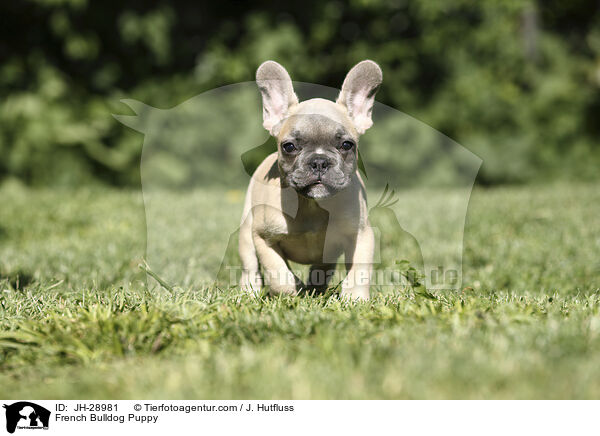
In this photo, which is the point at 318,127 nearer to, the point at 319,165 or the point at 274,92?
the point at 319,165

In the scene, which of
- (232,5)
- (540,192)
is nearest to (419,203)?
(540,192)

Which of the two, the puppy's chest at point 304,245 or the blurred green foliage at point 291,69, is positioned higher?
the blurred green foliage at point 291,69

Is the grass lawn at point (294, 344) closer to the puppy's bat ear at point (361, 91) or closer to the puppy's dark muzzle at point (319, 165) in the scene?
the puppy's dark muzzle at point (319, 165)

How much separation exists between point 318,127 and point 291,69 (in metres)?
7.89

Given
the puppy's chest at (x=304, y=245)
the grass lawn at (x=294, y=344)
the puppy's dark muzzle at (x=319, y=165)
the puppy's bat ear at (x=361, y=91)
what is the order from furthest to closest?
the puppy's bat ear at (x=361, y=91) < the puppy's chest at (x=304, y=245) < the puppy's dark muzzle at (x=319, y=165) < the grass lawn at (x=294, y=344)

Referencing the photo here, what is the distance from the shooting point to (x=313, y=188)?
117 inches

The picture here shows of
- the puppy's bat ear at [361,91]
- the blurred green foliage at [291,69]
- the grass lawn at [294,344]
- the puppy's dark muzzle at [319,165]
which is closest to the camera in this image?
the grass lawn at [294,344]

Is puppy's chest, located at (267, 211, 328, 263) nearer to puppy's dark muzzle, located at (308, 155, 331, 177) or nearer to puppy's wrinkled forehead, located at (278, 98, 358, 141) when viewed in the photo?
puppy's dark muzzle, located at (308, 155, 331, 177)

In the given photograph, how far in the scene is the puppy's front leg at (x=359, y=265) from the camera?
122 inches
